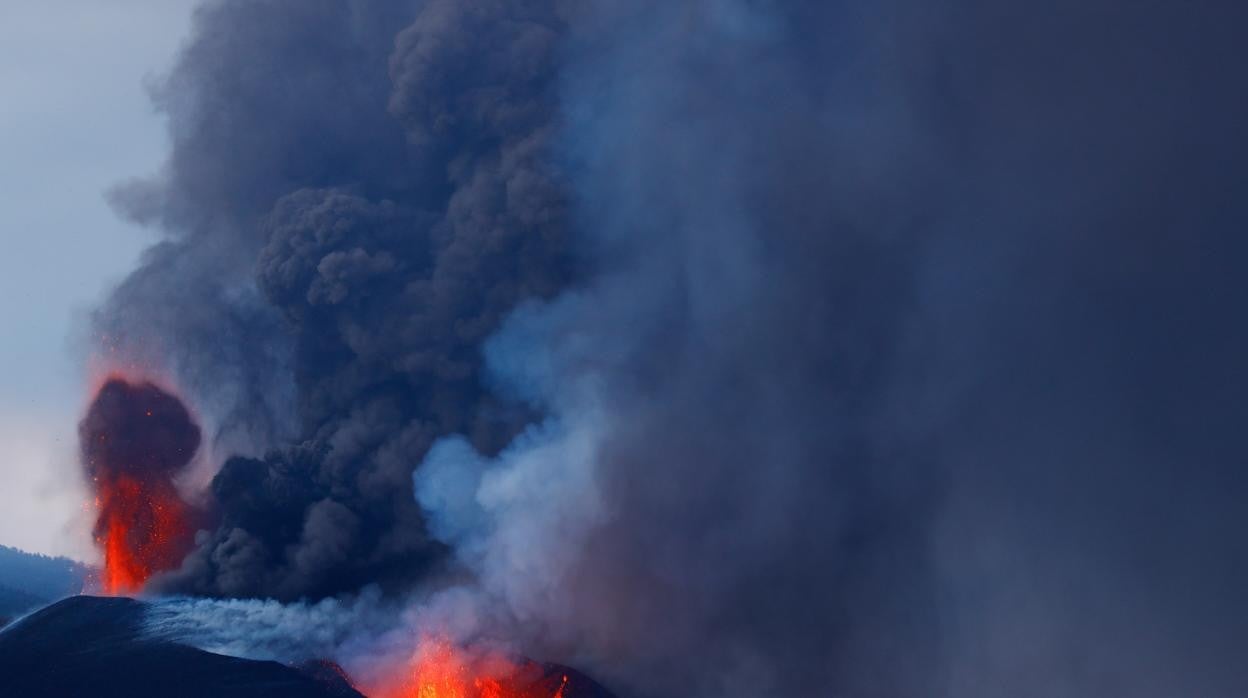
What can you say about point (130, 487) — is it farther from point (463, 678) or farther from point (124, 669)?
point (463, 678)

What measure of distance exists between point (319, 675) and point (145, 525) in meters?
16.0

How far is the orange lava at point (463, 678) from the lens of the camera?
47.2m

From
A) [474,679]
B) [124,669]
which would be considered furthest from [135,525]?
[474,679]

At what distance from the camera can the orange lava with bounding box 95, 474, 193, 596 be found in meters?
57.5

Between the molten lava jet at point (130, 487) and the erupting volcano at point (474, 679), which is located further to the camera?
the molten lava jet at point (130, 487)

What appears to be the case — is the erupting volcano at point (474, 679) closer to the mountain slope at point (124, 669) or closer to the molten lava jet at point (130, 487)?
the mountain slope at point (124, 669)

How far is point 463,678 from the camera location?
47.8 metres

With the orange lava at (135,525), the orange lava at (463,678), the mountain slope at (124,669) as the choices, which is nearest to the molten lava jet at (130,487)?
the orange lava at (135,525)

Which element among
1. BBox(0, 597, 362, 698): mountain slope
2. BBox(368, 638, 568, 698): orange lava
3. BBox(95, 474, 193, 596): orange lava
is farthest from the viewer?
BBox(95, 474, 193, 596): orange lava

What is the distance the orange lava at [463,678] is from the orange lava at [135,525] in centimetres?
1530

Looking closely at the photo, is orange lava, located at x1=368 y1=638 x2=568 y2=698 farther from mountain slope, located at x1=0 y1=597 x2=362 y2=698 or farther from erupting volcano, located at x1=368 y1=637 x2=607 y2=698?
mountain slope, located at x1=0 y1=597 x2=362 y2=698

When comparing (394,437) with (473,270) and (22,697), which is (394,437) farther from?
(22,697)

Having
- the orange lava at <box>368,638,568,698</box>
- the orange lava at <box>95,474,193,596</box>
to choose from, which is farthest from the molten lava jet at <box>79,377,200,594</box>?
the orange lava at <box>368,638,568,698</box>

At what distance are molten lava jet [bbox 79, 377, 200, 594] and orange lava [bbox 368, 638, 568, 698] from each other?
1524 cm
